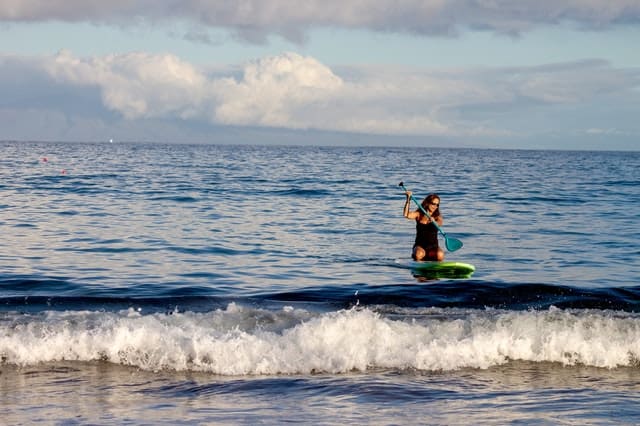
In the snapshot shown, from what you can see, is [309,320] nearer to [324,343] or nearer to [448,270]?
[324,343]

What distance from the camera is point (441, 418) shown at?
7.13 m

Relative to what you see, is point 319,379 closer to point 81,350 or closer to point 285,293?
point 81,350

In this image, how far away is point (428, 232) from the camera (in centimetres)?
1669

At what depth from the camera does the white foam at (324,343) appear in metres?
9.37

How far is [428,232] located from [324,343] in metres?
7.29

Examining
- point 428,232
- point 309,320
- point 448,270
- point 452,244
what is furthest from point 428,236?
point 309,320

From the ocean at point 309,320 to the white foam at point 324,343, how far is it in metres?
0.03

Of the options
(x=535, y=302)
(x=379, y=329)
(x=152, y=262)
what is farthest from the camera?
(x=152, y=262)

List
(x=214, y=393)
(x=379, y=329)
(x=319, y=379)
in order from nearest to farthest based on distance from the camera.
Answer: (x=214, y=393) → (x=319, y=379) → (x=379, y=329)

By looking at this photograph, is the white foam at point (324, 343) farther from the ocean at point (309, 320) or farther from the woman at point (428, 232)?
the woman at point (428, 232)

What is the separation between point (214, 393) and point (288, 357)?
4.61ft

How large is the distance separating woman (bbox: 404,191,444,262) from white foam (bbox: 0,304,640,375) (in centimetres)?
540

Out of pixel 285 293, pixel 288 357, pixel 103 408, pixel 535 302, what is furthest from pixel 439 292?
pixel 103 408

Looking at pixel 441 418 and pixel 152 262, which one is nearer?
pixel 441 418
